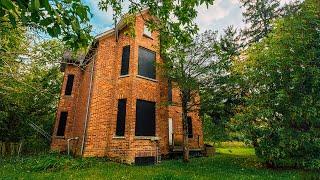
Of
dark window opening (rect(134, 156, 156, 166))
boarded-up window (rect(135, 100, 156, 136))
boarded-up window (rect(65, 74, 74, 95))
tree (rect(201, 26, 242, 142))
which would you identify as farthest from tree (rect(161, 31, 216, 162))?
boarded-up window (rect(65, 74, 74, 95))

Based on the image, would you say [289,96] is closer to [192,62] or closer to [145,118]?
[192,62]

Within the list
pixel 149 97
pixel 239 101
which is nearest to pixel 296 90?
pixel 239 101

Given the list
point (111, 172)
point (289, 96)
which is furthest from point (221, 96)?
point (111, 172)

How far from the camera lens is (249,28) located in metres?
27.2

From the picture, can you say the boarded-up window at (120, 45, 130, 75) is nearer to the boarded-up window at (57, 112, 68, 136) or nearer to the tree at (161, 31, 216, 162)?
the tree at (161, 31, 216, 162)

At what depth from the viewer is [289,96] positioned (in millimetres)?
13695

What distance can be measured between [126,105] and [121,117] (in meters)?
0.86

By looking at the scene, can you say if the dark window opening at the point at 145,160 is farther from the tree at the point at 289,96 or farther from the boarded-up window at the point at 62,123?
the boarded-up window at the point at 62,123

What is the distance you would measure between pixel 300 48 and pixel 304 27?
42.8 inches

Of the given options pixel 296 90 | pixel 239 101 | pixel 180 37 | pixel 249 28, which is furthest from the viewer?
pixel 249 28

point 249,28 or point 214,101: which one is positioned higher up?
point 249,28

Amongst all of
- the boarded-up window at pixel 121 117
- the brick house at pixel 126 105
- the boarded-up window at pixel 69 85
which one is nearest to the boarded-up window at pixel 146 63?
the brick house at pixel 126 105

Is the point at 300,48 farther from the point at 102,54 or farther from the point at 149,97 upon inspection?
the point at 102,54

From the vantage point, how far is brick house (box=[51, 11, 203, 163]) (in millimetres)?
17875
